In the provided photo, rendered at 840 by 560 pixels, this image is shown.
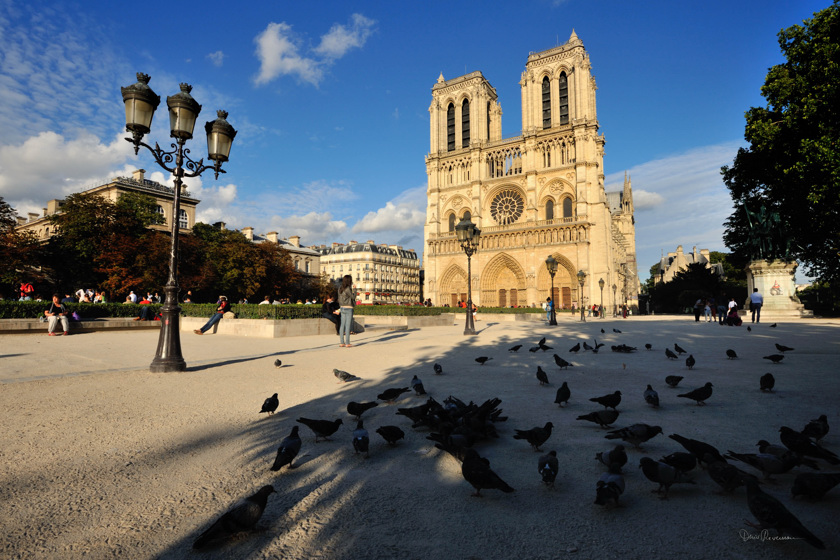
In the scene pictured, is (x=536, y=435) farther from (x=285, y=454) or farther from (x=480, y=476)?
(x=285, y=454)

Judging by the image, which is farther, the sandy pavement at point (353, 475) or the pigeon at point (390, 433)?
the pigeon at point (390, 433)

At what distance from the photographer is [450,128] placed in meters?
54.8

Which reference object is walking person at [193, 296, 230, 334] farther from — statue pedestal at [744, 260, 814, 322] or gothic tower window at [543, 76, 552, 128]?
gothic tower window at [543, 76, 552, 128]

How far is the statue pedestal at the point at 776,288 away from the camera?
22161 millimetres

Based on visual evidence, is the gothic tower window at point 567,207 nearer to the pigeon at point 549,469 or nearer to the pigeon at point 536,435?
the pigeon at point 536,435

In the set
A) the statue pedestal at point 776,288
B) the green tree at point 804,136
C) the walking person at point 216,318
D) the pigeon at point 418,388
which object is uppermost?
the green tree at point 804,136

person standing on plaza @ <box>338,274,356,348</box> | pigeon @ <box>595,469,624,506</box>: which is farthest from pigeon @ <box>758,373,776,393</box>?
person standing on plaza @ <box>338,274,356,348</box>

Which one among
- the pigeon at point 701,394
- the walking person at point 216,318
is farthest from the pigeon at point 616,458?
the walking person at point 216,318

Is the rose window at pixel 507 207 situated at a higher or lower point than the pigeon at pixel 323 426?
higher

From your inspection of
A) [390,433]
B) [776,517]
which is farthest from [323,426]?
[776,517]

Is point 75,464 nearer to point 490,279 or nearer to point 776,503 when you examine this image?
point 776,503

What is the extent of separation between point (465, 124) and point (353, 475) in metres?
55.6

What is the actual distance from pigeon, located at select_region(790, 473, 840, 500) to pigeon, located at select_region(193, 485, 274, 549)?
9.15ft

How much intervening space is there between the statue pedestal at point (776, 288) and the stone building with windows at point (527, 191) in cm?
2034
